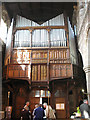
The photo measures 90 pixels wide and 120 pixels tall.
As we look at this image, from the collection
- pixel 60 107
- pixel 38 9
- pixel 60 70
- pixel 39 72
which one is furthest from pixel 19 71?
pixel 38 9

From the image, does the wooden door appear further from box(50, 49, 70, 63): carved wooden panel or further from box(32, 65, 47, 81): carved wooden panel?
box(50, 49, 70, 63): carved wooden panel

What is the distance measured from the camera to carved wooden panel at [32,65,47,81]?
12.4 metres

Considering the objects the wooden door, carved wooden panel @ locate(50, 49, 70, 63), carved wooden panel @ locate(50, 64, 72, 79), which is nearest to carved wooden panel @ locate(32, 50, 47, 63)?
carved wooden panel @ locate(50, 49, 70, 63)

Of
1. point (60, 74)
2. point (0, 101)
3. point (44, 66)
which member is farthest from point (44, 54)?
point (0, 101)

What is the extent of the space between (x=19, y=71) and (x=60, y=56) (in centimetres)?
323

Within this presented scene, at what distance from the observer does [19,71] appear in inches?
495

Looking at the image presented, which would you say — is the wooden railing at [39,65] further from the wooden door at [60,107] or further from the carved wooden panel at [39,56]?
the wooden door at [60,107]

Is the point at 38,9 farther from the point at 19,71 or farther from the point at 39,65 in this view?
the point at 19,71

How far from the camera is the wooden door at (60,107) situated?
14.0 metres

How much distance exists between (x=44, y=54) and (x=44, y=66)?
94 cm

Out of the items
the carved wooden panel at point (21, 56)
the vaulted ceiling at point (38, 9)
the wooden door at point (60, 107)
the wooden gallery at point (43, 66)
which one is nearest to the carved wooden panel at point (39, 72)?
the wooden gallery at point (43, 66)

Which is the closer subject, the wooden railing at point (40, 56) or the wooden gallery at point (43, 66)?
the wooden gallery at point (43, 66)

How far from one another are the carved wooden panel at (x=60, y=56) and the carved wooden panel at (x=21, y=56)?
1785mm

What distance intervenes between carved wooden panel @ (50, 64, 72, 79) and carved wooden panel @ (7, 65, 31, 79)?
1.69 m
